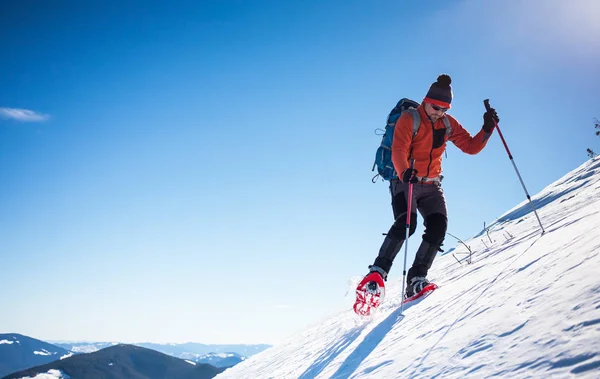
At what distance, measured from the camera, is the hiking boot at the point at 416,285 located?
13.1 ft

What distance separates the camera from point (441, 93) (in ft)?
14.1

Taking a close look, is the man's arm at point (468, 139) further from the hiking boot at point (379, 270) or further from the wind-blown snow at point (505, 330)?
the wind-blown snow at point (505, 330)

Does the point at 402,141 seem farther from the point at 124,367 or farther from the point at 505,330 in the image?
the point at 124,367

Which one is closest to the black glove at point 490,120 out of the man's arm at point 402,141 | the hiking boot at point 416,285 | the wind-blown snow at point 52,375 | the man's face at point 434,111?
the man's face at point 434,111

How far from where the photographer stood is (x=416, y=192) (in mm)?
4359

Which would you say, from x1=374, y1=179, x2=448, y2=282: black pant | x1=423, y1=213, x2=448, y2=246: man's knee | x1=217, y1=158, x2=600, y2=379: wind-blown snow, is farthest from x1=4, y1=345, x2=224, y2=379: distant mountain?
x1=217, y1=158, x2=600, y2=379: wind-blown snow

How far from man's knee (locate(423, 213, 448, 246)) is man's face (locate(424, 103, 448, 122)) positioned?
1.15 metres

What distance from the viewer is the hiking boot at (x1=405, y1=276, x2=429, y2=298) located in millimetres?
3991

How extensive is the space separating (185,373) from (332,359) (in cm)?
16790

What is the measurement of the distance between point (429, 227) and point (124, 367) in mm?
157906

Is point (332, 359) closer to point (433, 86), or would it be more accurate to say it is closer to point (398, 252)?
point (398, 252)

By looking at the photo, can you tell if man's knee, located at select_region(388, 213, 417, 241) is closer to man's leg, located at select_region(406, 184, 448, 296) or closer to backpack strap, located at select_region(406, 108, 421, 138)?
man's leg, located at select_region(406, 184, 448, 296)

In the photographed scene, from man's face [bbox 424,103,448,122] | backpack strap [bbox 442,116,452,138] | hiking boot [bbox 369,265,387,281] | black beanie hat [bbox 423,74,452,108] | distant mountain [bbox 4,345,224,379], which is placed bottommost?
distant mountain [bbox 4,345,224,379]

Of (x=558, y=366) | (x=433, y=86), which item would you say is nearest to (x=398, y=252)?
(x=433, y=86)
